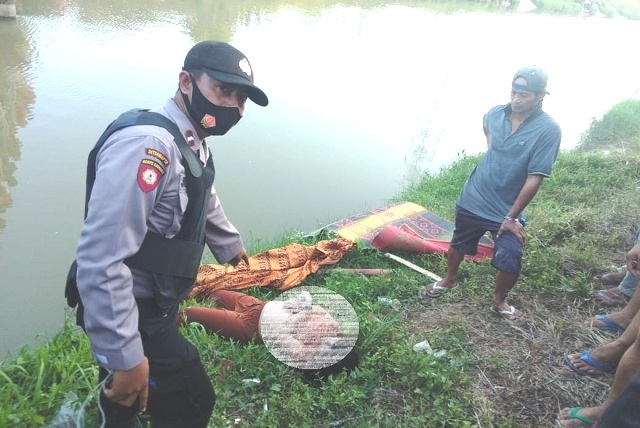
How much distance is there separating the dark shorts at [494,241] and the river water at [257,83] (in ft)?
7.12

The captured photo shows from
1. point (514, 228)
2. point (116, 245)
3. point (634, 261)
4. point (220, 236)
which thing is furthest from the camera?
point (514, 228)

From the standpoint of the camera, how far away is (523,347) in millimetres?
2895

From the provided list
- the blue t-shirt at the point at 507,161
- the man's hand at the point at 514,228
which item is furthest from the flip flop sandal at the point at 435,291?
the man's hand at the point at 514,228

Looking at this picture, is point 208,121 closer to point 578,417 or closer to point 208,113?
point 208,113

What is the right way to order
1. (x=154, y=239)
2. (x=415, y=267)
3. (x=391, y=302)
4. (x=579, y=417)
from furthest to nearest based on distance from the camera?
(x=415, y=267) → (x=391, y=302) → (x=579, y=417) → (x=154, y=239)

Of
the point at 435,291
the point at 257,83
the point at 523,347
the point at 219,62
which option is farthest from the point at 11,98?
the point at 523,347

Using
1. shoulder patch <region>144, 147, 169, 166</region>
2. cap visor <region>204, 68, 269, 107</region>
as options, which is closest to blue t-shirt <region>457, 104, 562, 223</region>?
cap visor <region>204, 68, 269, 107</region>

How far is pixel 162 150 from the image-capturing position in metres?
1.44

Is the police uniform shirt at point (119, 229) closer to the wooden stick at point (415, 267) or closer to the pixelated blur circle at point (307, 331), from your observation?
the pixelated blur circle at point (307, 331)

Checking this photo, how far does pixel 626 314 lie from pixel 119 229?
2.93 metres

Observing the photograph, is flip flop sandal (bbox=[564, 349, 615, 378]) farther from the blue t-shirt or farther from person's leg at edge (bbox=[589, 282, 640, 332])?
the blue t-shirt

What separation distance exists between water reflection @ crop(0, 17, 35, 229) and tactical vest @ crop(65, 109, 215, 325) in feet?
12.4

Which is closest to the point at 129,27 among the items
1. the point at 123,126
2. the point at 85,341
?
the point at 85,341

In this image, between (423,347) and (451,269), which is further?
(451,269)
